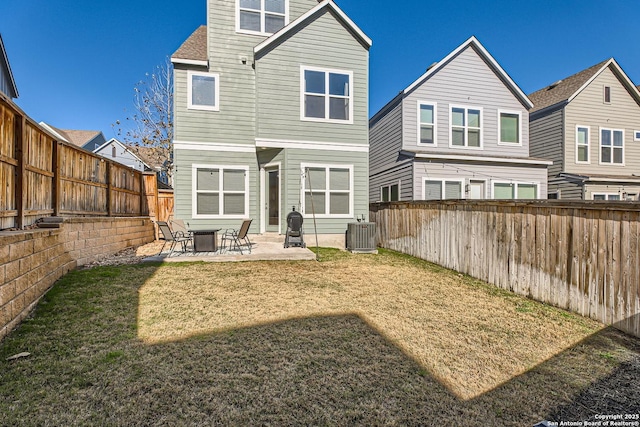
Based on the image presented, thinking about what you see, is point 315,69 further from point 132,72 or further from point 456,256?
point 132,72

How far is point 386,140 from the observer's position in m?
14.7

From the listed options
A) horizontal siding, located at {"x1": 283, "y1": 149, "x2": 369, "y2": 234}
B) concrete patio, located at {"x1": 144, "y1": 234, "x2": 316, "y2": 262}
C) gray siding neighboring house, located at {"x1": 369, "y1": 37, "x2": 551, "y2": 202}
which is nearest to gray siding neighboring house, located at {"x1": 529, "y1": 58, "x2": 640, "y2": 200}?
gray siding neighboring house, located at {"x1": 369, "y1": 37, "x2": 551, "y2": 202}

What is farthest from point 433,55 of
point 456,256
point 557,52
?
point 456,256

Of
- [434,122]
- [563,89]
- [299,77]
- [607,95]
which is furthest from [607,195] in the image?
[299,77]

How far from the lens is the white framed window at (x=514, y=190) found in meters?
13.0

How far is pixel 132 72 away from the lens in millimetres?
20844

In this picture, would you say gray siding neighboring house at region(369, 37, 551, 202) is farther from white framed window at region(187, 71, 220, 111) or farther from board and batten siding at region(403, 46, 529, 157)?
white framed window at region(187, 71, 220, 111)

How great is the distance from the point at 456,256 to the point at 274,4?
10.6 metres

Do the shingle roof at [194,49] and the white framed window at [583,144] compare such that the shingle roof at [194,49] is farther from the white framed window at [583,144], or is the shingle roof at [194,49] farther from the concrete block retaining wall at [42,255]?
the white framed window at [583,144]

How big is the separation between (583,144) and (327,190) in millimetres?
14120

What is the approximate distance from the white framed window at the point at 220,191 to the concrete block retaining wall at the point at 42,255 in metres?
2.47

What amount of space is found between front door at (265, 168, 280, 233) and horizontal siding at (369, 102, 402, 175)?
611 centimetres

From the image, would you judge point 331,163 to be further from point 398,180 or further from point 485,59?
point 485,59

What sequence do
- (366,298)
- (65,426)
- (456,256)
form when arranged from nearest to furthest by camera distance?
1. (65,426)
2. (366,298)
3. (456,256)
